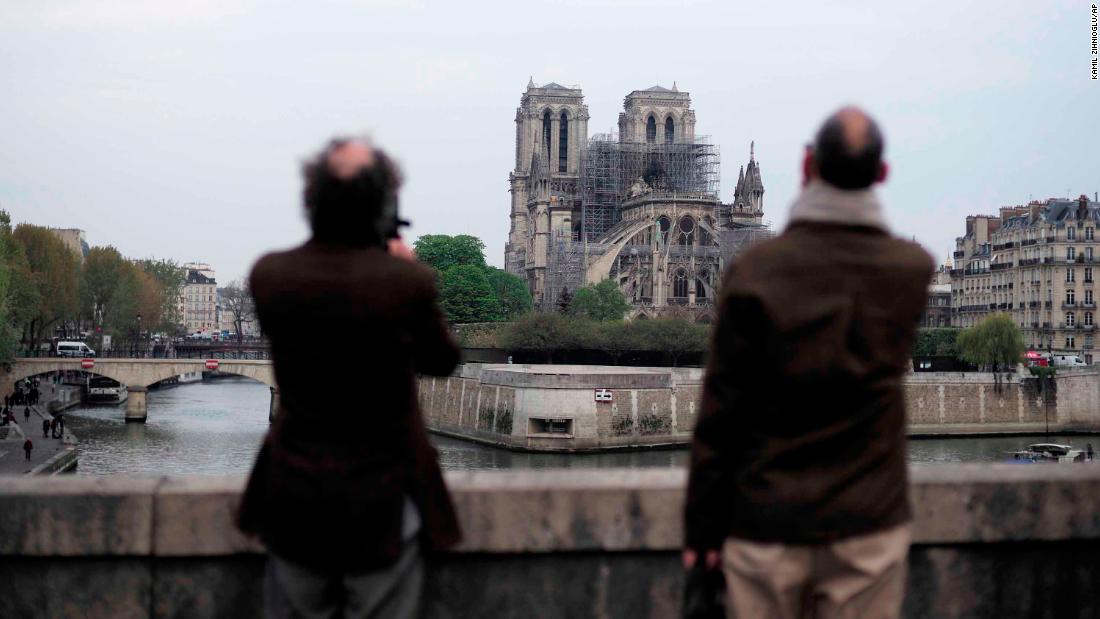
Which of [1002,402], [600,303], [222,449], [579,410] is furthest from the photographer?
[600,303]

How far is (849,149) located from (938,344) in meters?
63.0

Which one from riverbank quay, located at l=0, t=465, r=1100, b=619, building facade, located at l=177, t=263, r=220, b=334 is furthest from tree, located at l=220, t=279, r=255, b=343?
riverbank quay, located at l=0, t=465, r=1100, b=619

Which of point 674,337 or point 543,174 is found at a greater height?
point 543,174

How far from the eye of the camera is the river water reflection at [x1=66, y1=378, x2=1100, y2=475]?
125ft

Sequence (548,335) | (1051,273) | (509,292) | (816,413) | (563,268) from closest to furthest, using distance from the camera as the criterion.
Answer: (816,413), (548,335), (1051,273), (563,268), (509,292)

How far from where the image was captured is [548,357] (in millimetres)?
63844

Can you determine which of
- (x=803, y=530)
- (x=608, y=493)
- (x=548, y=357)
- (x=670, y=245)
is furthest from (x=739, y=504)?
(x=670, y=245)

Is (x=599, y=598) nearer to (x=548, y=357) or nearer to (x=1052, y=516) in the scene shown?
(x=1052, y=516)

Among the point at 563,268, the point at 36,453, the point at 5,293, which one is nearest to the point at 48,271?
the point at 5,293

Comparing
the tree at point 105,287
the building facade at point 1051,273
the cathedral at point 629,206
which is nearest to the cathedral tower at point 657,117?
the cathedral at point 629,206

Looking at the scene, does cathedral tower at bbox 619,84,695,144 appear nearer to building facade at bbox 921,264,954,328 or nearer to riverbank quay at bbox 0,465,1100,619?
building facade at bbox 921,264,954,328

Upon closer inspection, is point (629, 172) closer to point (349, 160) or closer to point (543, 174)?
point (543, 174)

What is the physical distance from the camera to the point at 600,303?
71875 millimetres

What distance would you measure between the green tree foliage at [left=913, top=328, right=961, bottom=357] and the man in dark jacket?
6220 cm
